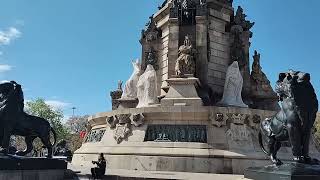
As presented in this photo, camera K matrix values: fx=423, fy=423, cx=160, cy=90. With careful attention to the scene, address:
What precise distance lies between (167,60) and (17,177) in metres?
12.3

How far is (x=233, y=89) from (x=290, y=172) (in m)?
12.6

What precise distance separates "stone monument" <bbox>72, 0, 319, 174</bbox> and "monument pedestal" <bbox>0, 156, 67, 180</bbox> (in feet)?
15.0

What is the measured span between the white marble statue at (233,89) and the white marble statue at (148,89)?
3.51 m

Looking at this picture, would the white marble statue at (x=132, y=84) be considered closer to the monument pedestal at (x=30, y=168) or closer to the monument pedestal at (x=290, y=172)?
Result: the monument pedestal at (x=30, y=168)

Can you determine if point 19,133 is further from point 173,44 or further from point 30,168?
point 173,44

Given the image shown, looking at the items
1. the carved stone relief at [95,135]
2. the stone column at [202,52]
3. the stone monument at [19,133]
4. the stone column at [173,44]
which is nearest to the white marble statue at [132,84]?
the stone column at [173,44]

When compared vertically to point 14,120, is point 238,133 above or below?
below

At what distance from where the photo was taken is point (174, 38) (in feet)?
75.4

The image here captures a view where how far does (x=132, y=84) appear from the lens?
24.8 meters

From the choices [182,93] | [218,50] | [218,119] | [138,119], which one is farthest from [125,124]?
[218,50]

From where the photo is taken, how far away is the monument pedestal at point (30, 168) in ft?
40.0

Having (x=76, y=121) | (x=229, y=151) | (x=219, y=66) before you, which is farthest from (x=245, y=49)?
(x=76, y=121)

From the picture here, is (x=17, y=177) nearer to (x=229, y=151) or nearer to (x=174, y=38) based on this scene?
(x=229, y=151)

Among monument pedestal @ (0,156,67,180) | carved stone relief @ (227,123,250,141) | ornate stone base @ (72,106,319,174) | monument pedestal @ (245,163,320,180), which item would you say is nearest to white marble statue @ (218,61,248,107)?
ornate stone base @ (72,106,319,174)
